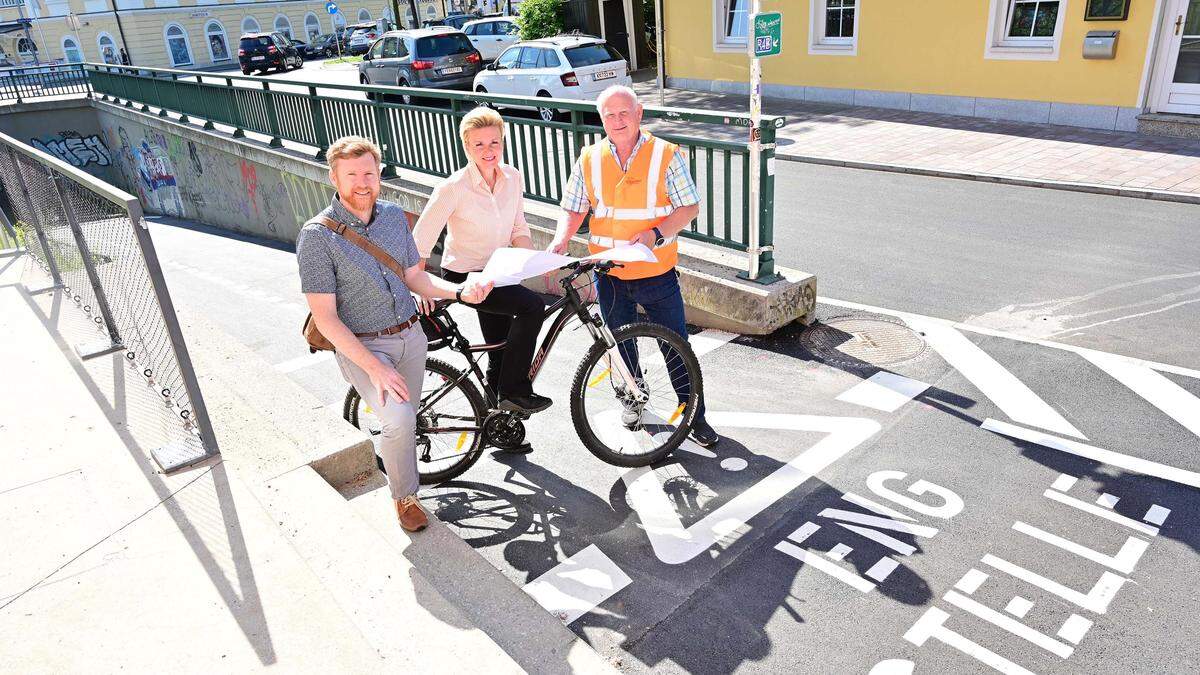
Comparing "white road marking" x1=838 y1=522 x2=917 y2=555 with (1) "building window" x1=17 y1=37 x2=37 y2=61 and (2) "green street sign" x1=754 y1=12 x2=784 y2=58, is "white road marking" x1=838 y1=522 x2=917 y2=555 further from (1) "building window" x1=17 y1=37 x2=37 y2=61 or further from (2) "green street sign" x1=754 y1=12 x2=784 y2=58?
(1) "building window" x1=17 y1=37 x2=37 y2=61

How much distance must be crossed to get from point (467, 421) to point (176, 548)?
1463 mm

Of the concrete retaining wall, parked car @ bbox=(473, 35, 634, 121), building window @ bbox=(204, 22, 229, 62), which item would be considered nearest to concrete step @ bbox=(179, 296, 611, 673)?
the concrete retaining wall

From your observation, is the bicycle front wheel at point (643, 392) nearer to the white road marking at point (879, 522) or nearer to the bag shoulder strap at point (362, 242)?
the white road marking at point (879, 522)

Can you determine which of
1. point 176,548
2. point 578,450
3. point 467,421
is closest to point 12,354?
point 176,548

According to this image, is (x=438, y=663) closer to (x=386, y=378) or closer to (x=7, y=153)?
(x=386, y=378)

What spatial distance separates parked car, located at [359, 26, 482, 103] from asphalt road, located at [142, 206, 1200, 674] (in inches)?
689

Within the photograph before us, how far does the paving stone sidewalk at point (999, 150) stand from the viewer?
31.9 feet

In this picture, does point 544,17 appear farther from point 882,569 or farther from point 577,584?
point 882,569

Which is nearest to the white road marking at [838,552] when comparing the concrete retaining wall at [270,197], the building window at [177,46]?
the concrete retaining wall at [270,197]

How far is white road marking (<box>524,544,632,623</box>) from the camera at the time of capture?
339cm

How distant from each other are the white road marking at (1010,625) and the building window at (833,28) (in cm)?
1481

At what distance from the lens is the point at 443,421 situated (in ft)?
13.9

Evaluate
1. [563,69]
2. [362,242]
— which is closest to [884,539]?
[362,242]

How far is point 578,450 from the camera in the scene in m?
4.69
